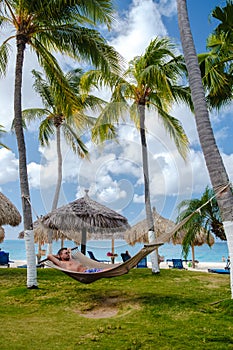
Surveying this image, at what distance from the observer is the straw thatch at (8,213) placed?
8172 mm

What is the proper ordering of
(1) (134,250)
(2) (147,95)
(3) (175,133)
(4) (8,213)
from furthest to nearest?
(1) (134,250), (4) (8,213), (2) (147,95), (3) (175,133)

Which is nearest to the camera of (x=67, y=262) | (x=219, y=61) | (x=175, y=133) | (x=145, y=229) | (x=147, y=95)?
(x=67, y=262)

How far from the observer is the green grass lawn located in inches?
105

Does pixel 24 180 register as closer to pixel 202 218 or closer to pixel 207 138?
pixel 207 138

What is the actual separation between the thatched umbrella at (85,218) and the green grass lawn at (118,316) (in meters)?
1.95

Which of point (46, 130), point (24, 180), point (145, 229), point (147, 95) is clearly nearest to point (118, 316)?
point (24, 180)

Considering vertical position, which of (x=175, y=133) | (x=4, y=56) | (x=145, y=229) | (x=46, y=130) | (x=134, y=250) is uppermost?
(x=46, y=130)

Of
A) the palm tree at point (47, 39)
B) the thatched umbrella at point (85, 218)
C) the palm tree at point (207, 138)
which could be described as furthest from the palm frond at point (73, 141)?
the palm tree at point (207, 138)

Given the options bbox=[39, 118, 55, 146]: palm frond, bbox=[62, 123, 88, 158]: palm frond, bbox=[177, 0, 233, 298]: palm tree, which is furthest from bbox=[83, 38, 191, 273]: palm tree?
bbox=[39, 118, 55, 146]: palm frond

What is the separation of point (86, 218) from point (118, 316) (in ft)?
13.3

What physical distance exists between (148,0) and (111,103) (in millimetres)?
2026

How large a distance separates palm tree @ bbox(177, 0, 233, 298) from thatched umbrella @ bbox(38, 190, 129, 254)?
4235 mm

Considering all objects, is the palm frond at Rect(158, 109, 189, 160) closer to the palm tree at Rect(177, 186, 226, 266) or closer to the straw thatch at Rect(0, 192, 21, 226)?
the palm tree at Rect(177, 186, 226, 266)

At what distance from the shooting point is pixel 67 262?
4836 mm
